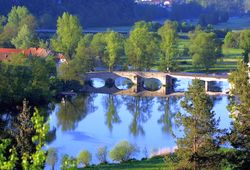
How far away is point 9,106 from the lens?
113 ft

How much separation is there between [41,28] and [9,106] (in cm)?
4455

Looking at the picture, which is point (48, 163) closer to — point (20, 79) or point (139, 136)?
point (139, 136)

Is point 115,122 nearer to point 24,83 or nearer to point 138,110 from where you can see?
point 138,110

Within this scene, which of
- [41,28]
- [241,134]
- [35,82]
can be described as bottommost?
[241,134]

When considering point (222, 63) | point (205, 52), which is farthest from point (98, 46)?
point (222, 63)

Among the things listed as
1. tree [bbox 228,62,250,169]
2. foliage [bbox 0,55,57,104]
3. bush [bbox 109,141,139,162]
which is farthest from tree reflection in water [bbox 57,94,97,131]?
tree [bbox 228,62,250,169]

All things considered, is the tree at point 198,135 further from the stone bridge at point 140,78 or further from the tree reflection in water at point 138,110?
the stone bridge at point 140,78

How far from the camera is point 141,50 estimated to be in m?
50.0

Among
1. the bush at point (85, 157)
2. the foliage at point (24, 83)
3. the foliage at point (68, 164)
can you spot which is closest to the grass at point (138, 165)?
the bush at point (85, 157)

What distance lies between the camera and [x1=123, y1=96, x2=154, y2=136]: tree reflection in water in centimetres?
3313

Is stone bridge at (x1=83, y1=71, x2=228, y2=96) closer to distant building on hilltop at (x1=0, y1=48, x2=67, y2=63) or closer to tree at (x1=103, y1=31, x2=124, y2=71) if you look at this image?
tree at (x1=103, y1=31, x2=124, y2=71)

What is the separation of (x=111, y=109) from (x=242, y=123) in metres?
20.8

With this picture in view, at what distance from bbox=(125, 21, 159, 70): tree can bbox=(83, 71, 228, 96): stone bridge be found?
268 cm

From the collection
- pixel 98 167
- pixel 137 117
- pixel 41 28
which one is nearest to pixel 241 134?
pixel 98 167
